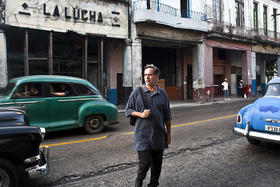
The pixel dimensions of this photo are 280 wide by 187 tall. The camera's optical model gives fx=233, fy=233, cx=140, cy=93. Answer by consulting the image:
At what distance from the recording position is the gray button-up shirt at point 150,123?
2.87 meters

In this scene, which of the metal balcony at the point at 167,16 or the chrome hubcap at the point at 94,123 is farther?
the metal balcony at the point at 167,16

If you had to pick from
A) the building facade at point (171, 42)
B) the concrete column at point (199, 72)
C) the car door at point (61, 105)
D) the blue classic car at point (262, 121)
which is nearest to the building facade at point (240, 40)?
the concrete column at point (199, 72)

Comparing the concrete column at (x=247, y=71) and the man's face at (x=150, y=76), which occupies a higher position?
the concrete column at (x=247, y=71)

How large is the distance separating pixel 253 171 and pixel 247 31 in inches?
887

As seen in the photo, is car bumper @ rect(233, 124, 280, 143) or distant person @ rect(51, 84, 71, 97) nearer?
car bumper @ rect(233, 124, 280, 143)

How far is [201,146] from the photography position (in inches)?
223

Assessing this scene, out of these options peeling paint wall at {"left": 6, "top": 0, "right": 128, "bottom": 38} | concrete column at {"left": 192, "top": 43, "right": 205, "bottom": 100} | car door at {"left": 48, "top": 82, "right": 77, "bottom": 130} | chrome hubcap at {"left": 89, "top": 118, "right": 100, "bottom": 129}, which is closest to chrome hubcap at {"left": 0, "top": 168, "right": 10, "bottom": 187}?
car door at {"left": 48, "top": 82, "right": 77, "bottom": 130}

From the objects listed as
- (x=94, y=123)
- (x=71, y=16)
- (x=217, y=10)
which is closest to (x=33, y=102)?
(x=94, y=123)

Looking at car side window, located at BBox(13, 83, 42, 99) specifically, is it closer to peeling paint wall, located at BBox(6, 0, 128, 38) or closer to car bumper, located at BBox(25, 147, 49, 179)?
car bumper, located at BBox(25, 147, 49, 179)

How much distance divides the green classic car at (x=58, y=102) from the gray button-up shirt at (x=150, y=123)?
4.36 metres

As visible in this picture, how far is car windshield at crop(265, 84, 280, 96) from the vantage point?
19.0ft

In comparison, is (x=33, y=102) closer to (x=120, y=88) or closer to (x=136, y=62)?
(x=136, y=62)

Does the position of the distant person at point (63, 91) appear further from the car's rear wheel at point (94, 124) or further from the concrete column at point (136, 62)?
the concrete column at point (136, 62)

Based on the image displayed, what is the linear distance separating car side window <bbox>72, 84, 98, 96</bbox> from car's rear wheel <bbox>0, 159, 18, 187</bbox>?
4305 mm
